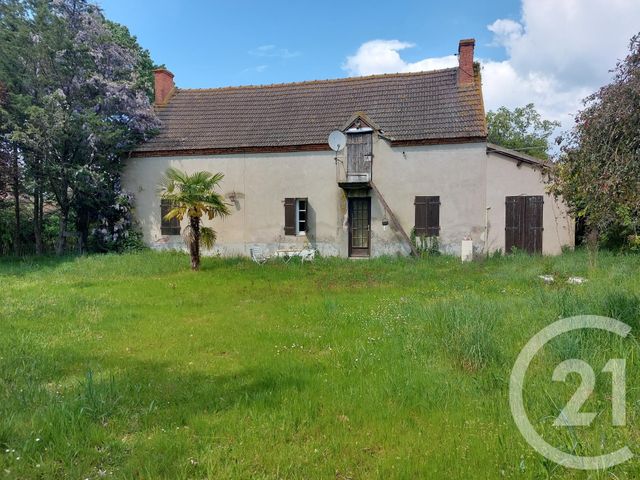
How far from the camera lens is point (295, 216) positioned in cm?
1636

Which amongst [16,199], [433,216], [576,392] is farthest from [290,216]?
[576,392]

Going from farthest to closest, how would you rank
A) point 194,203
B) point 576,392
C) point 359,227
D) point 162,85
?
point 162,85, point 359,227, point 194,203, point 576,392

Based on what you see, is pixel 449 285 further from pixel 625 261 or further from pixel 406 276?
pixel 625 261

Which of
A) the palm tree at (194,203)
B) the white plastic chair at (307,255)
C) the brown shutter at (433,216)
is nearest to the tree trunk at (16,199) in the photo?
the palm tree at (194,203)

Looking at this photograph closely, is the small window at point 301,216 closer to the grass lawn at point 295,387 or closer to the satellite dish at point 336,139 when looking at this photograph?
the satellite dish at point 336,139

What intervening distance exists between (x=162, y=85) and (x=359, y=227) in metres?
12.1

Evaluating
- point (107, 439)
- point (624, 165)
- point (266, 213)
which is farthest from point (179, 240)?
point (624, 165)

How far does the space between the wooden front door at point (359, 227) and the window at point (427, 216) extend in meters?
1.92

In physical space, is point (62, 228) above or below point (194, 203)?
below

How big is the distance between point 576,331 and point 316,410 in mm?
3120

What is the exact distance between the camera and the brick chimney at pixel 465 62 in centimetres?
1588

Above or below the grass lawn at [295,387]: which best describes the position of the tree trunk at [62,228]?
above

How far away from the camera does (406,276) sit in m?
11.3

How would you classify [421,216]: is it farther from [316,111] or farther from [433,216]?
[316,111]
